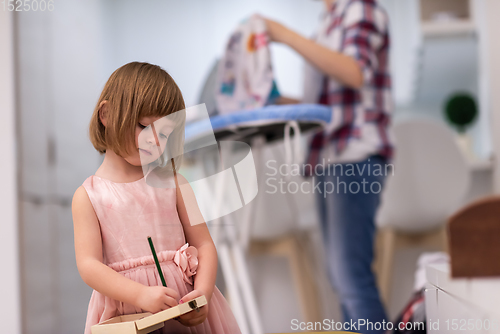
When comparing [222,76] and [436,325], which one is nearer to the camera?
[436,325]

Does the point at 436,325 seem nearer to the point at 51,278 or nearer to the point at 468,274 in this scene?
the point at 468,274

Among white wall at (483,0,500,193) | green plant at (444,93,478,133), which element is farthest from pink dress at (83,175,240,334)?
green plant at (444,93,478,133)

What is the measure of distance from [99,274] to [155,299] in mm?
55

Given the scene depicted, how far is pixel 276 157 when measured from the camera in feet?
2.44

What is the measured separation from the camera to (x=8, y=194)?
708 mm

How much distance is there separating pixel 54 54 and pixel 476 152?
5.36 ft

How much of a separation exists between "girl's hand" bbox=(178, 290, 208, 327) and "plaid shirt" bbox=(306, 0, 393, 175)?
0.52 m

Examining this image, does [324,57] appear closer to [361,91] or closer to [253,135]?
[361,91]

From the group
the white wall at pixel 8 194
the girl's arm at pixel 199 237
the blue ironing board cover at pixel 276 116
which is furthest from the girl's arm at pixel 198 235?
the white wall at pixel 8 194

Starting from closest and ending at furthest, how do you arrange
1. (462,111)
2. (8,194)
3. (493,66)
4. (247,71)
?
(8,194)
(247,71)
(493,66)
(462,111)

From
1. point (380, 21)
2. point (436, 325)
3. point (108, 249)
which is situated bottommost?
point (436, 325)

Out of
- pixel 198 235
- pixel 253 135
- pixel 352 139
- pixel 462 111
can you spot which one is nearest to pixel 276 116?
pixel 253 135

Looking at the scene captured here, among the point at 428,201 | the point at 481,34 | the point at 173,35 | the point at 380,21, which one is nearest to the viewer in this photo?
the point at 380,21

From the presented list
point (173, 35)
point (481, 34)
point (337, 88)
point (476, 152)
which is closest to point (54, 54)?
point (337, 88)
